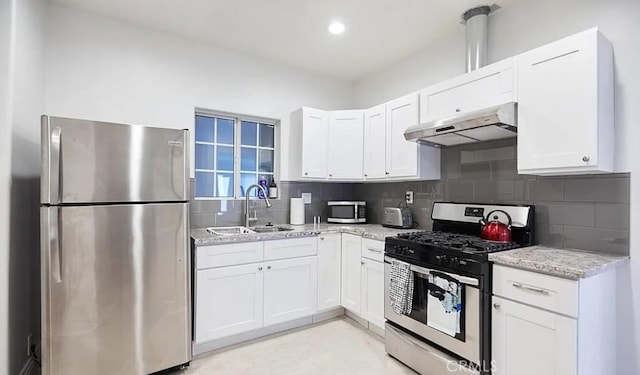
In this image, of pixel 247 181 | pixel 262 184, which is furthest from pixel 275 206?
pixel 247 181

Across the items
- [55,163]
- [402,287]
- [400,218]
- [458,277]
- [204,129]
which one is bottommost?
[402,287]

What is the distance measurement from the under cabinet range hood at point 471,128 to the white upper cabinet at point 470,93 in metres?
0.16

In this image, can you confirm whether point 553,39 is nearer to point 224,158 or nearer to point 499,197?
point 499,197

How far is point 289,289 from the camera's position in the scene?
9.47 feet

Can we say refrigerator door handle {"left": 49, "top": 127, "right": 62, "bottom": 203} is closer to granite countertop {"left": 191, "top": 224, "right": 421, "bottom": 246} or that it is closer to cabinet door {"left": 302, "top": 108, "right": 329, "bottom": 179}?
granite countertop {"left": 191, "top": 224, "right": 421, "bottom": 246}

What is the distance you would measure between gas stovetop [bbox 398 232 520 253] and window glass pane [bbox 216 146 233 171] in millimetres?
1963

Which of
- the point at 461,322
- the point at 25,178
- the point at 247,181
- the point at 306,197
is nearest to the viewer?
the point at 461,322

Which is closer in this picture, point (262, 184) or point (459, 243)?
point (459, 243)

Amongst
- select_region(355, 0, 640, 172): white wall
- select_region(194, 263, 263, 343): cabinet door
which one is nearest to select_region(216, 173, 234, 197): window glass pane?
select_region(194, 263, 263, 343): cabinet door

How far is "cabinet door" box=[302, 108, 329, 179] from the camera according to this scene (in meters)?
3.38

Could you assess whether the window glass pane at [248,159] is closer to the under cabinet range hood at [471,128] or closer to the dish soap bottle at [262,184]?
the dish soap bottle at [262,184]

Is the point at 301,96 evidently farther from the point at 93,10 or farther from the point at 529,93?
the point at 529,93

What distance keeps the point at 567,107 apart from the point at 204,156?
3024 mm

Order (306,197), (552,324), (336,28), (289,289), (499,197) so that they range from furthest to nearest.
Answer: (306,197), (289,289), (336,28), (499,197), (552,324)
